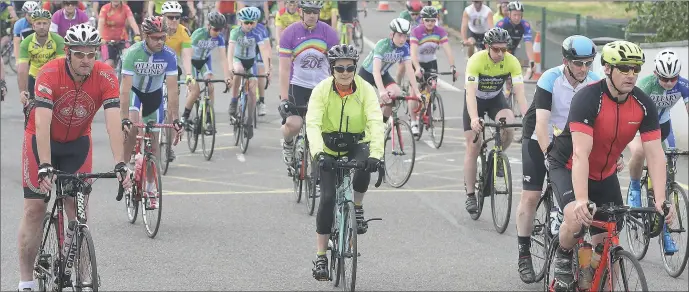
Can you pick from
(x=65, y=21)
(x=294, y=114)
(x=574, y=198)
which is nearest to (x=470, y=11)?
(x=65, y=21)

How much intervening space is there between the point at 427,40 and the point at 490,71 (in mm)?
6509

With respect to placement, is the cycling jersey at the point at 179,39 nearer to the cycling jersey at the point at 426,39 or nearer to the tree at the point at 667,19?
the cycling jersey at the point at 426,39

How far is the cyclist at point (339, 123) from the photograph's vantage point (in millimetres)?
10711

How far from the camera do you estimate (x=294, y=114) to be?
47.6 feet

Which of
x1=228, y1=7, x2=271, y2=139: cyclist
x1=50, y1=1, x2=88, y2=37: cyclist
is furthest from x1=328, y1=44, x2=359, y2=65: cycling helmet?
x1=50, y1=1, x2=88, y2=37: cyclist

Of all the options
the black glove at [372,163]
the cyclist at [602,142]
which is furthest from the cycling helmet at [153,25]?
the cyclist at [602,142]

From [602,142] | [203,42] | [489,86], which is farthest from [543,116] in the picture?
[203,42]

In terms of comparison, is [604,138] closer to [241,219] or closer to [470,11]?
[241,219]

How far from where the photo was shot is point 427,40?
1984 centimetres

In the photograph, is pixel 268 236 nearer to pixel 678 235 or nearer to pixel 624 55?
pixel 678 235

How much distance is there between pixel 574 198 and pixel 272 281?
3.25m

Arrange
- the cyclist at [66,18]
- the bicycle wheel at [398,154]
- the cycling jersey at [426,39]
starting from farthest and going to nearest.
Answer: the cyclist at [66,18], the cycling jersey at [426,39], the bicycle wheel at [398,154]

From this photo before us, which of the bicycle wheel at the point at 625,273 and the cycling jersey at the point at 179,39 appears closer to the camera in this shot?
the bicycle wheel at the point at 625,273

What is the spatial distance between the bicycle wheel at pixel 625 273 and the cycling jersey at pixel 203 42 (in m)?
10.6
